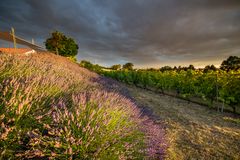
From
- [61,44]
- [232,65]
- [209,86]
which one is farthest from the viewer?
[61,44]

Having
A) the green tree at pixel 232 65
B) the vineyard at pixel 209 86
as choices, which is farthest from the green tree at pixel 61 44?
the green tree at pixel 232 65

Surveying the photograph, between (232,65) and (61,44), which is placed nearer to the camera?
(232,65)

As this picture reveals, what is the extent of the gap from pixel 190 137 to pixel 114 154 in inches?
99.3

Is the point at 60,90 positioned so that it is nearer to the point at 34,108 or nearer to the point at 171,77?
the point at 34,108

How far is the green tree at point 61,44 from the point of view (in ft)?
115

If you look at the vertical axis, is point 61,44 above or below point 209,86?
above

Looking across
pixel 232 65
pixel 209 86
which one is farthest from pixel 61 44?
pixel 209 86

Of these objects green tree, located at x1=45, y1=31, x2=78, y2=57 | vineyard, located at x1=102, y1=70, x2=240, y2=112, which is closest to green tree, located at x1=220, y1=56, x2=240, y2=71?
vineyard, located at x1=102, y1=70, x2=240, y2=112

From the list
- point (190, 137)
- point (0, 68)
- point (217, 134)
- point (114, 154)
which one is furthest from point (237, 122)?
point (0, 68)

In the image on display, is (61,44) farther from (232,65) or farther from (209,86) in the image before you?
(209,86)

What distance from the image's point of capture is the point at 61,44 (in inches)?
1444

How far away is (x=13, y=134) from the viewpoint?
157 centimetres

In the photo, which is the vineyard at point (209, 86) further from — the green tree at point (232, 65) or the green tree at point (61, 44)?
the green tree at point (61, 44)

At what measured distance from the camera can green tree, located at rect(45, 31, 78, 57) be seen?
34963 mm
